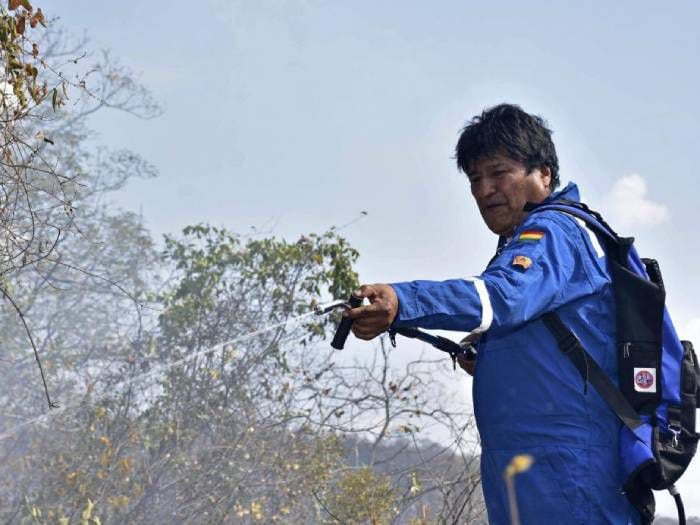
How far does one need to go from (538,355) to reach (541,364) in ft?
0.08

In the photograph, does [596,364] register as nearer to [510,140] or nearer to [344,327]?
[344,327]

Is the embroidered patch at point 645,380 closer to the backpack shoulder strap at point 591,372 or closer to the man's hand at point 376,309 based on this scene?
the backpack shoulder strap at point 591,372

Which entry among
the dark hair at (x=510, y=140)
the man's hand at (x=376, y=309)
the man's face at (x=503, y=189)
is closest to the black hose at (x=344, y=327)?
the man's hand at (x=376, y=309)

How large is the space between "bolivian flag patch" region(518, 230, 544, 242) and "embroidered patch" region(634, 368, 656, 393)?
1.38ft

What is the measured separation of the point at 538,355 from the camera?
272 centimetres

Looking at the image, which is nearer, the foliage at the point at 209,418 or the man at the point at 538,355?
the man at the point at 538,355

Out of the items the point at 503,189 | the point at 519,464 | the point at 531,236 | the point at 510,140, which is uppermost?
the point at 510,140

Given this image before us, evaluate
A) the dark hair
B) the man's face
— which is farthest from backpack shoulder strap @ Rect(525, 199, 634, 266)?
the dark hair

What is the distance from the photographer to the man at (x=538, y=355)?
7.95 feet

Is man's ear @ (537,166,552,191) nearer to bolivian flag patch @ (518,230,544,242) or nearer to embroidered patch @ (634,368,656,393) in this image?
bolivian flag patch @ (518,230,544,242)

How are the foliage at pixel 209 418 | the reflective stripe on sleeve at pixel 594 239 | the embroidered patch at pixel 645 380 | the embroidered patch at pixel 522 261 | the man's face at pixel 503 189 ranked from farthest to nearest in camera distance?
1. the foliage at pixel 209 418
2. the man's face at pixel 503 189
3. the reflective stripe on sleeve at pixel 594 239
4. the embroidered patch at pixel 645 380
5. the embroidered patch at pixel 522 261

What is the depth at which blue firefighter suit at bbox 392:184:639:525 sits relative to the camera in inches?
96.1

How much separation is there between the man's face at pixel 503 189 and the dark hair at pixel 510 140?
26mm

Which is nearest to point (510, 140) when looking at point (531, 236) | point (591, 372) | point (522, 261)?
point (531, 236)
